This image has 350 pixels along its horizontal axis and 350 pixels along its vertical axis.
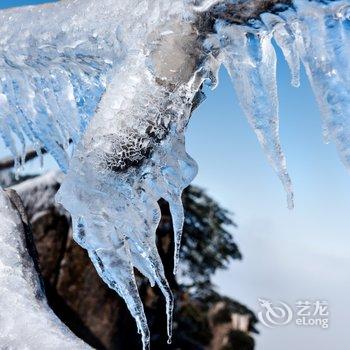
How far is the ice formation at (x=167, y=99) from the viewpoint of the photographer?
1.98m

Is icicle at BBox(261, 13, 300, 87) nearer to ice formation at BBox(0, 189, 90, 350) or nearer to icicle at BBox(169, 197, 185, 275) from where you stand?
icicle at BBox(169, 197, 185, 275)

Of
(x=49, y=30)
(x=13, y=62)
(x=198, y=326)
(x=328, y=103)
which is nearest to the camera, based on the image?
(x=328, y=103)

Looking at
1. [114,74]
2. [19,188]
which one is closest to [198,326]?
[19,188]

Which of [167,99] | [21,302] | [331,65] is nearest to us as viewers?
[331,65]

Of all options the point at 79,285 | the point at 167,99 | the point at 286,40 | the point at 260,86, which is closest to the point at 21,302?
the point at 167,99

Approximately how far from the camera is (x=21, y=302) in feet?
6.77

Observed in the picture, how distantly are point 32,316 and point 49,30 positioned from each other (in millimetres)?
1472

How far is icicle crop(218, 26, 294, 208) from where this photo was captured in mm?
2143

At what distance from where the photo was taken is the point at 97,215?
2.22 metres

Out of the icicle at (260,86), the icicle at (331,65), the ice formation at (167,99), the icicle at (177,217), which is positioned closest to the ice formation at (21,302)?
the ice formation at (167,99)

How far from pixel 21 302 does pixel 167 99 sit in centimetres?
92

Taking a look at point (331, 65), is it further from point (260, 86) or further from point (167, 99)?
point (167, 99)

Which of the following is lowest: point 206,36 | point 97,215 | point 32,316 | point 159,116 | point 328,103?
point 32,316

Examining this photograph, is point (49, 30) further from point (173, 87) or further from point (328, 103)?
point (328, 103)
